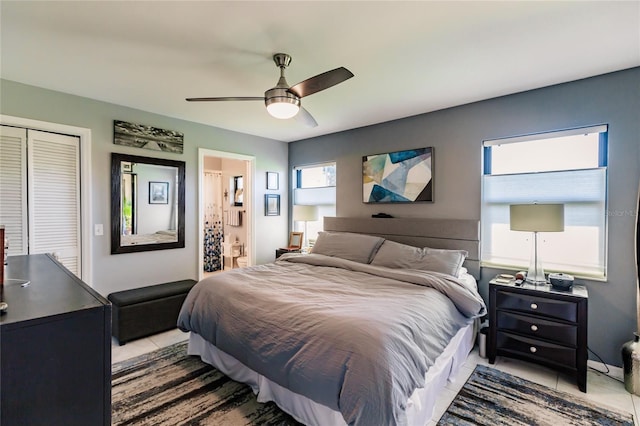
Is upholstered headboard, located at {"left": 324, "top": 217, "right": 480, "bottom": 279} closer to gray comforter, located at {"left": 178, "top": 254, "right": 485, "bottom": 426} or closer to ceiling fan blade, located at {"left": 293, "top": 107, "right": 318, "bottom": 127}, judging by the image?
gray comforter, located at {"left": 178, "top": 254, "right": 485, "bottom": 426}

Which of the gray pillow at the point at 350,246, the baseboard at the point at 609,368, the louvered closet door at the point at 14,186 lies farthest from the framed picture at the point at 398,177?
the louvered closet door at the point at 14,186

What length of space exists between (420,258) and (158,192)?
10.5ft

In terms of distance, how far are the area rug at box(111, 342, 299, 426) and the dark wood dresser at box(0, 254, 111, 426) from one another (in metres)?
1.30

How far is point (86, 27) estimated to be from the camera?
197cm

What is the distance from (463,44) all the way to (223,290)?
2558 millimetres

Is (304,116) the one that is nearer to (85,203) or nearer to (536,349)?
(85,203)

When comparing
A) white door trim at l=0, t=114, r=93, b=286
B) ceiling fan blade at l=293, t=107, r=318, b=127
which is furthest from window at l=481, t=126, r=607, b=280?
white door trim at l=0, t=114, r=93, b=286

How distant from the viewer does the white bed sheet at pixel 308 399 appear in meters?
1.75

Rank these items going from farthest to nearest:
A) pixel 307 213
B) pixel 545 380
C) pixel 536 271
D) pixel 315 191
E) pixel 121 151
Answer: pixel 315 191 < pixel 307 213 < pixel 121 151 < pixel 536 271 < pixel 545 380

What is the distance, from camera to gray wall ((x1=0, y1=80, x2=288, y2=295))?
2.96 meters

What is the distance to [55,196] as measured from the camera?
3105 millimetres

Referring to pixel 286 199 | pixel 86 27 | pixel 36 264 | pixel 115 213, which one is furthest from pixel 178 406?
pixel 286 199

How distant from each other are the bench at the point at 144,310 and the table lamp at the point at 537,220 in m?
3.56

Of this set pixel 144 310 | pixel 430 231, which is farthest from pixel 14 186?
pixel 430 231
